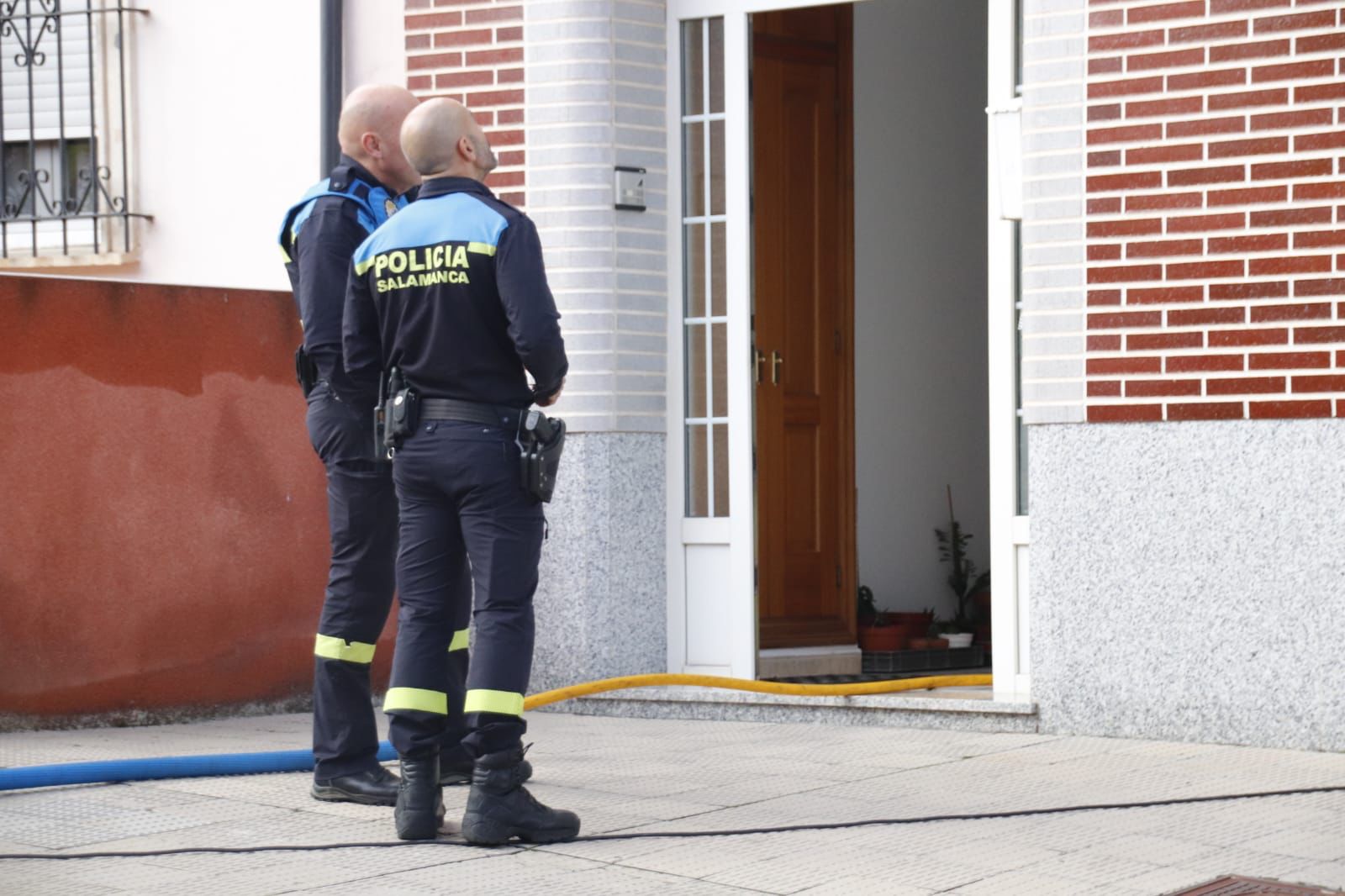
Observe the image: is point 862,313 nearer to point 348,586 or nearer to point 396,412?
point 348,586

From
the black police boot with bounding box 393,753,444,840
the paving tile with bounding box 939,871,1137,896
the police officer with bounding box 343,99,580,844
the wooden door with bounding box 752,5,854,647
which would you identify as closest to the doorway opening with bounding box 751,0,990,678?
the wooden door with bounding box 752,5,854,647

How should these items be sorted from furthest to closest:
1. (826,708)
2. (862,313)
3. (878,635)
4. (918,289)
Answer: (918,289) < (862,313) < (878,635) < (826,708)

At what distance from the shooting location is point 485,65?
327 inches

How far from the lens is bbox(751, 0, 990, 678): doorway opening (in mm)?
9094

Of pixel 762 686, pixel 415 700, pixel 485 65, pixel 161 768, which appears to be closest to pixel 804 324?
pixel 485 65

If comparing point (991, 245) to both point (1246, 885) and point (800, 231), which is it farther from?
point (1246, 885)

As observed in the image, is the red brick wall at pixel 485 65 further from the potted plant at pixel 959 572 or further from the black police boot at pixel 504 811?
the black police boot at pixel 504 811

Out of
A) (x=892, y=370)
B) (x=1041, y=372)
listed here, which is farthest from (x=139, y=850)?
(x=892, y=370)

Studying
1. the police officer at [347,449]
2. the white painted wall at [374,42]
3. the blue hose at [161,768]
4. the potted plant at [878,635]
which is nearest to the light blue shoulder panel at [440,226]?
the police officer at [347,449]

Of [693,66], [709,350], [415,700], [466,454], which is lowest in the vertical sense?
[415,700]

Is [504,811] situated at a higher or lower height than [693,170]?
lower

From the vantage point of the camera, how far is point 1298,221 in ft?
21.9

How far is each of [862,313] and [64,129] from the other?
158 inches

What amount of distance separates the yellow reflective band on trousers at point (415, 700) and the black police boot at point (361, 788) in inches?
23.2
